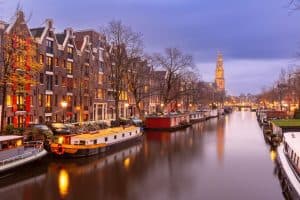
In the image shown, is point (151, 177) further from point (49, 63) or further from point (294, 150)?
point (49, 63)

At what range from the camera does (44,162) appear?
31.1 m

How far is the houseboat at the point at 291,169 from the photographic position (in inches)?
826

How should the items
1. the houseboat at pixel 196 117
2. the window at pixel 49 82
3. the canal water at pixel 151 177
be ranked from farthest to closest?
the houseboat at pixel 196 117 → the window at pixel 49 82 → the canal water at pixel 151 177

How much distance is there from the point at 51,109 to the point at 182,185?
105ft

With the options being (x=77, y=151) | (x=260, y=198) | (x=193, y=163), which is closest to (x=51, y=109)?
(x=77, y=151)

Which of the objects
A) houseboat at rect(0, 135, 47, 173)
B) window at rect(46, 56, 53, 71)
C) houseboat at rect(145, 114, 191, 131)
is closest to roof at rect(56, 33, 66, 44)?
window at rect(46, 56, 53, 71)

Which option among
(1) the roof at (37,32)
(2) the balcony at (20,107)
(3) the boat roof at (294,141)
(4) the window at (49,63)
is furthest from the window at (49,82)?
(3) the boat roof at (294,141)

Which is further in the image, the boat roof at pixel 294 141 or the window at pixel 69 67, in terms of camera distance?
the window at pixel 69 67

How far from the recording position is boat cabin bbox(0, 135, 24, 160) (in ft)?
87.6

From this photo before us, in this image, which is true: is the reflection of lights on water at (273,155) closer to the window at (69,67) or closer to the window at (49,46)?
the window at (49,46)

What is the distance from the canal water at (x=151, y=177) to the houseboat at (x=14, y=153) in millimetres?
629

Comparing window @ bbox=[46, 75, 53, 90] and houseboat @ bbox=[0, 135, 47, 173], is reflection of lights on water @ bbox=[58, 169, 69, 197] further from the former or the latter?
window @ bbox=[46, 75, 53, 90]

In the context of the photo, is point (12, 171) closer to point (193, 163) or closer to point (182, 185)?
point (182, 185)

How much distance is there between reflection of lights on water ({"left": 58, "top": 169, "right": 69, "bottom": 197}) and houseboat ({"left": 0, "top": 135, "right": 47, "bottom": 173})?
102 inches
